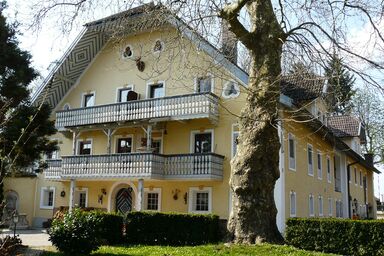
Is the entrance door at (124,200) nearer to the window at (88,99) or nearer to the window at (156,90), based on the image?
the window at (156,90)

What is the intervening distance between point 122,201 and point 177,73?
25.6 feet

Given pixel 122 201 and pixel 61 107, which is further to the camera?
pixel 61 107

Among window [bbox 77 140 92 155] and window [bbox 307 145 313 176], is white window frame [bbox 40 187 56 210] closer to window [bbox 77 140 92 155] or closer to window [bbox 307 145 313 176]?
window [bbox 77 140 92 155]

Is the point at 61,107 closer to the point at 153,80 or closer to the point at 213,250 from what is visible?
the point at 153,80

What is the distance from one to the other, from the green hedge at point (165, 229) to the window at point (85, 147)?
10.7 meters

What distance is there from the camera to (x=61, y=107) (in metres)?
28.9

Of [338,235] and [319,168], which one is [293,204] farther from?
[338,235]

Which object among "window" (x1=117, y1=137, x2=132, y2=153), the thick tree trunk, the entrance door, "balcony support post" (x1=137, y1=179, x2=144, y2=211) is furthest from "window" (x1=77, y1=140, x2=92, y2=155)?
the thick tree trunk

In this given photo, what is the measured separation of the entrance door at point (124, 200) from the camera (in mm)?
25328

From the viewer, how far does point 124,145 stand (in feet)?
85.1

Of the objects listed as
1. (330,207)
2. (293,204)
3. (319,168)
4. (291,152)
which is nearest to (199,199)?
(293,204)

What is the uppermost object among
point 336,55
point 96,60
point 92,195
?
point 96,60

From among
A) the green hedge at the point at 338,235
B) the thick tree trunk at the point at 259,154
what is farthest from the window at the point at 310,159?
the thick tree trunk at the point at 259,154

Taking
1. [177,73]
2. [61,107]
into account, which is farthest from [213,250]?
[61,107]
